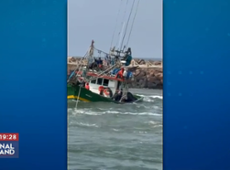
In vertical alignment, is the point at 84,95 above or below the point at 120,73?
below

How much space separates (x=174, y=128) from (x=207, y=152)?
358mm

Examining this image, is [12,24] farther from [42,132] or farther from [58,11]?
[42,132]

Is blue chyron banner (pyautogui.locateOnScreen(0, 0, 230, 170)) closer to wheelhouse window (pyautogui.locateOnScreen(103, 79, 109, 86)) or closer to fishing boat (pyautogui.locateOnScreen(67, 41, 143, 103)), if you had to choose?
fishing boat (pyautogui.locateOnScreen(67, 41, 143, 103))

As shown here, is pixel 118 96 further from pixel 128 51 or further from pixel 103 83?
pixel 128 51

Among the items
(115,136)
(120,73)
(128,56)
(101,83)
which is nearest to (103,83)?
(101,83)

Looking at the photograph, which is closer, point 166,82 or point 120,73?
point 166,82

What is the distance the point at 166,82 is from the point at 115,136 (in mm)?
652

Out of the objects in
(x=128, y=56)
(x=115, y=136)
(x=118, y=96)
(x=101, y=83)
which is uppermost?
(x=128, y=56)

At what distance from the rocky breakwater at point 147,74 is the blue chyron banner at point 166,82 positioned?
0.26ft

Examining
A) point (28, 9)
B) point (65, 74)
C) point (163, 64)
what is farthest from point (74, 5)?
point (163, 64)

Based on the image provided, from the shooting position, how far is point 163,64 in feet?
9.48

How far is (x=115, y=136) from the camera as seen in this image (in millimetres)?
2949

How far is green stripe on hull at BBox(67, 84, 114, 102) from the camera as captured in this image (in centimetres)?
294

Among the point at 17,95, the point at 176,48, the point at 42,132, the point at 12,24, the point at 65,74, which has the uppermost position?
the point at 12,24
